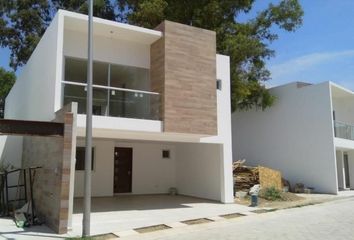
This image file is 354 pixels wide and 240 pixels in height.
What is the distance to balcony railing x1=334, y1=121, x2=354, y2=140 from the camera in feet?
76.3

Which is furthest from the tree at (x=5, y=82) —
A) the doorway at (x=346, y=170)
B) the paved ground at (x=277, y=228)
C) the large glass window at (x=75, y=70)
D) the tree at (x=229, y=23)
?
the paved ground at (x=277, y=228)

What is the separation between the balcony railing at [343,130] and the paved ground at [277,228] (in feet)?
32.7

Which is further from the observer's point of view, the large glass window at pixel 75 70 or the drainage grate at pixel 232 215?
the large glass window at pixel 75 70

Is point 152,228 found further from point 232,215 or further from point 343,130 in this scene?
point 343,130

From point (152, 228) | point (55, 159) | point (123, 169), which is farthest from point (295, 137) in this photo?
point (55, 159)

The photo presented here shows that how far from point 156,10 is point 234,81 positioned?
19.5 ft

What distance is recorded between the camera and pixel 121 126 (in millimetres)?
13078

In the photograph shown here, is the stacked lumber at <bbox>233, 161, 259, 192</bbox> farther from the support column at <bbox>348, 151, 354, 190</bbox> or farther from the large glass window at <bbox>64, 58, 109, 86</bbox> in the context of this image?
the support column at <bbox>348, 151, 354, 190</bbox>

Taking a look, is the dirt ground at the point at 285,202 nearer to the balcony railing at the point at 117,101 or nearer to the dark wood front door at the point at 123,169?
the dark wood front door at the point at 123,169

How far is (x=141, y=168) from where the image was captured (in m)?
20.9

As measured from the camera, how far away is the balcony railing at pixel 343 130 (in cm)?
2327

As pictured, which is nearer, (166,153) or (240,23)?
(166,153)

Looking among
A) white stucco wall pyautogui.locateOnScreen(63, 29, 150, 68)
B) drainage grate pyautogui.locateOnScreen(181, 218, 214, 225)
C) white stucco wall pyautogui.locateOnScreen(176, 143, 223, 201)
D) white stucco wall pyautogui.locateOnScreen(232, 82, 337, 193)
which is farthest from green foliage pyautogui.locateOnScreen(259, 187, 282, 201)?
white stucco wall pyautogui.locateOnScreen(63, 29, 150, 68)

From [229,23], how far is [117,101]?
505 inches
